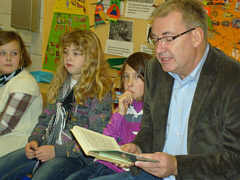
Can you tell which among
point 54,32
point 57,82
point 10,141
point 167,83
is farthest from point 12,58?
point 167,83

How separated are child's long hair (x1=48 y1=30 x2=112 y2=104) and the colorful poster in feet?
2.97

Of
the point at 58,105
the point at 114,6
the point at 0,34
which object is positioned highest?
the point at 114,6

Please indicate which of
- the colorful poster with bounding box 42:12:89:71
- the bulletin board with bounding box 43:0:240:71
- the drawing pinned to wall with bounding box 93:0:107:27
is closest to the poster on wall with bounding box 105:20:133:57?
the bulletin board with bounding box 43:0:240:71

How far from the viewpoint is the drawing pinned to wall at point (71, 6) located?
9.67ft

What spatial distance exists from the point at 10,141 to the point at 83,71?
0.76 meters

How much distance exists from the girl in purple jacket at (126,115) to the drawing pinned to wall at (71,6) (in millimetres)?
1197

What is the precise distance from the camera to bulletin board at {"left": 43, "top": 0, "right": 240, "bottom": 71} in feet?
7.04

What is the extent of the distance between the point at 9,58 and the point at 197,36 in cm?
160

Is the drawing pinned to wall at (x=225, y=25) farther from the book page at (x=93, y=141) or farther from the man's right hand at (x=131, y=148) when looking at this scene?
the book page at (x=93, y=141)

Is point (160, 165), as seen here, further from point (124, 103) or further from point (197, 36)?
point (124, 103)

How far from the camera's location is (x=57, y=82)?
2.17 meters

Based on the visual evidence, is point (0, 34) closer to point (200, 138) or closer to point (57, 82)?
point (57, 82)

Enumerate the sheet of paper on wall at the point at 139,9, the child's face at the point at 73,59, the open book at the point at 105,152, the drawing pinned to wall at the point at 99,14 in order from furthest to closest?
1. the drawing pinned to wall at the point at 99,14
2. the sheet of paper on wall at the point at 139,9
3. the child's face at the point at 73,59
4. the open book at the point at 105,152

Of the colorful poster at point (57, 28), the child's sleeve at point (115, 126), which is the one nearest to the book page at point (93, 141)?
the child's sleeve at point (115, 126)
